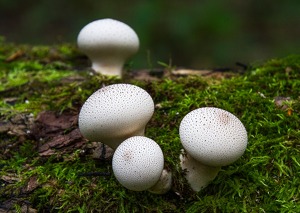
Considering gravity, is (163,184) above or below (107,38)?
below

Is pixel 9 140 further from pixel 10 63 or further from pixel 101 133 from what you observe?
pixel 10 63

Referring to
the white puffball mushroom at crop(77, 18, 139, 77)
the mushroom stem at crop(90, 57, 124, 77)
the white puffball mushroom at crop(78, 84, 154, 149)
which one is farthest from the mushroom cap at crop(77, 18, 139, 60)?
the white puffball mushroom at crop(78, 84, 154, 149)

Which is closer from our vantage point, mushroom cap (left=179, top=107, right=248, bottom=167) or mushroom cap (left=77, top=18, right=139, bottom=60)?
mushroom cap (left=179, top=107, right=248, bottom=167)


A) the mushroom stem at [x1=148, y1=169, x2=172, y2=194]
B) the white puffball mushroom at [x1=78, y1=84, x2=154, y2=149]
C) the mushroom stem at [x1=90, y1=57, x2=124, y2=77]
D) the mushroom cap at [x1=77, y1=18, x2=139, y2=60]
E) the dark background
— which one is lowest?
the dark background

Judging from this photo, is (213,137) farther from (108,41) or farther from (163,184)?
(108,41)

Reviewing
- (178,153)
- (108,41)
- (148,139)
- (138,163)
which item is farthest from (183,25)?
(138,163)

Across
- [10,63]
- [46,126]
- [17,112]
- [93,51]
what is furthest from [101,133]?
[10,63]

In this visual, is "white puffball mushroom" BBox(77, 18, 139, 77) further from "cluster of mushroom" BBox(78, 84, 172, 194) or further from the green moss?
"cluster of mushroom" BBox(78, 84, 172, 194)
